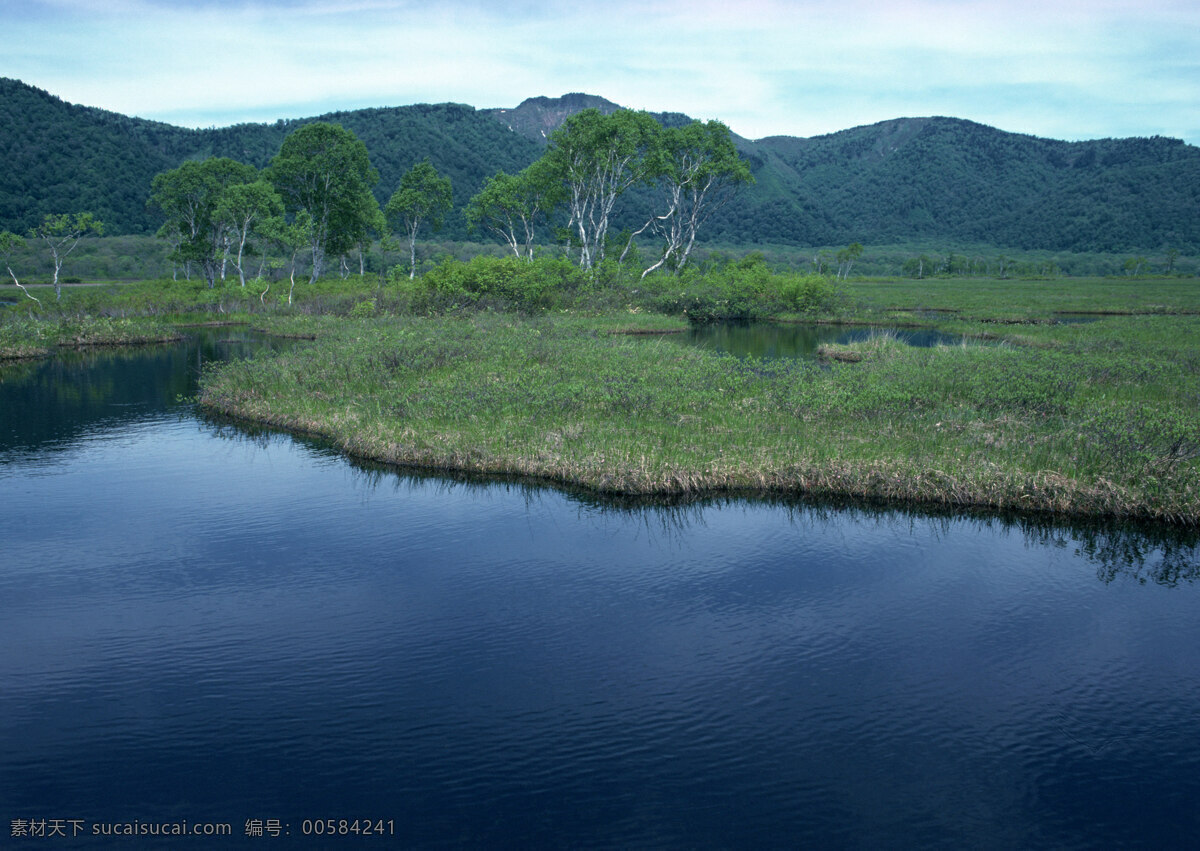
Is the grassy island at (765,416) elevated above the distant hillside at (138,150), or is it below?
below

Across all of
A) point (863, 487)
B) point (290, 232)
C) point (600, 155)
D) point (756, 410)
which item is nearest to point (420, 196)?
point (290, 232)

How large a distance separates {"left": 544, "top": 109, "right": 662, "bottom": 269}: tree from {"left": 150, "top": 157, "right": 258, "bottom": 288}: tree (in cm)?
2552

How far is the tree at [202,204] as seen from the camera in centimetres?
6322

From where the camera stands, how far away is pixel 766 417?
73.6 ft

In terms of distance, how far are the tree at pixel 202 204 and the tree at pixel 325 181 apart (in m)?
3.34

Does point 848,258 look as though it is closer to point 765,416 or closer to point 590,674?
point 765,416

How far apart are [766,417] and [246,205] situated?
53012mm

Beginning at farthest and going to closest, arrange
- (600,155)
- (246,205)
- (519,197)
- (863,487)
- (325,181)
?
(325,181)
(519,197)
(600,155)
(246,205)
(863,487)

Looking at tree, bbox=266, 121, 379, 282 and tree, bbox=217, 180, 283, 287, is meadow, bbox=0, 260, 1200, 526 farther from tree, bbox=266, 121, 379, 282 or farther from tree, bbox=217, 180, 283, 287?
tree, bbox=266, 121, 379, 282

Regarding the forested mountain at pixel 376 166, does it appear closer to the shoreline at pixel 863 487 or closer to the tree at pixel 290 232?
the tree at pixel 290 232

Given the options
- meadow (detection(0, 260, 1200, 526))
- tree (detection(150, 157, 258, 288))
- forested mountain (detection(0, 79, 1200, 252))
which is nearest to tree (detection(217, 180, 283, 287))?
tree (detection(150, 157, 258, 288))

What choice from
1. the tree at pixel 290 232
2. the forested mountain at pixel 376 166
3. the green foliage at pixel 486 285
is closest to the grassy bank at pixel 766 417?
the green foliage at pixel 486 285

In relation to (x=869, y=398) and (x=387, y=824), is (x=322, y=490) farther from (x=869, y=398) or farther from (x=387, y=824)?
(x=869, y=398)

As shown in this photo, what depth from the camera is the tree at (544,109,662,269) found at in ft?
203
